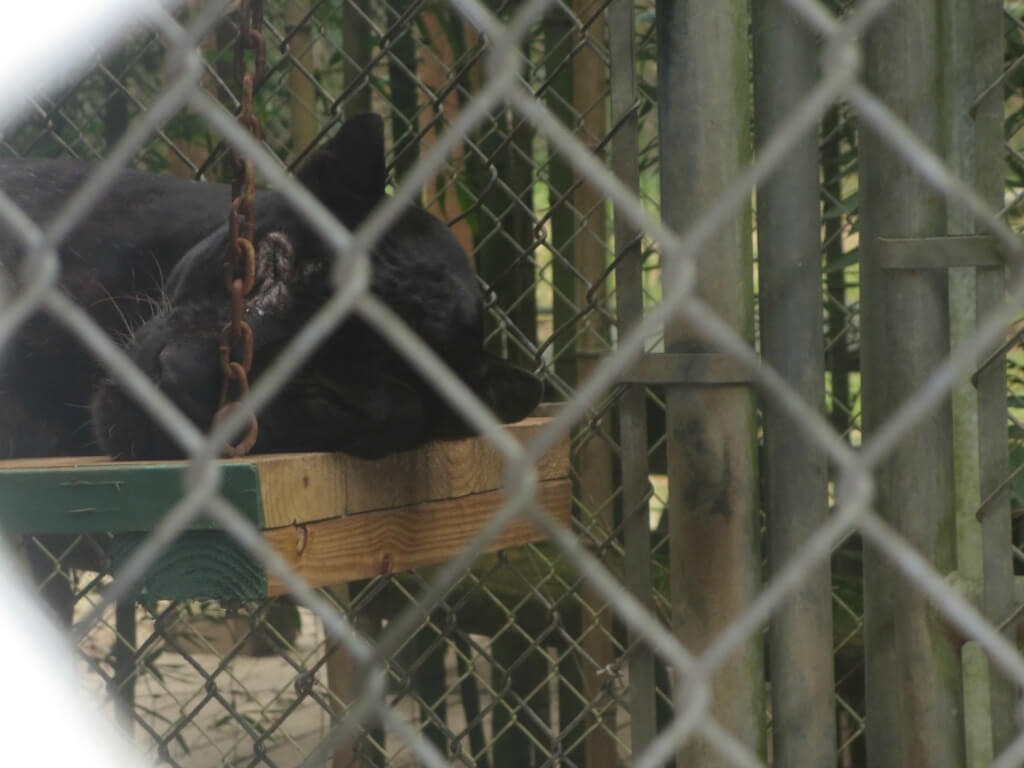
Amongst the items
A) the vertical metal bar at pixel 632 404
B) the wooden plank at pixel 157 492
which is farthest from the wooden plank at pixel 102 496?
the vertical metal bar at pixel 632 404

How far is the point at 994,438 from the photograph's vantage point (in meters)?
1.21

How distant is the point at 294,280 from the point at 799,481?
0.71 m

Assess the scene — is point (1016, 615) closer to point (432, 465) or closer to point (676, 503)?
point (676, 503)

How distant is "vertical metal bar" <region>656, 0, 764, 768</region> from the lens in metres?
1.25

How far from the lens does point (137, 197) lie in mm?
2023

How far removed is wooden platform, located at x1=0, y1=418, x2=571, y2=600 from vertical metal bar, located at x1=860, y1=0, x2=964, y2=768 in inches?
22.4

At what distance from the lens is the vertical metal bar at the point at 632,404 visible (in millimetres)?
1363

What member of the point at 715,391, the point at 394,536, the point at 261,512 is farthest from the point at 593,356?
the point at 261,512

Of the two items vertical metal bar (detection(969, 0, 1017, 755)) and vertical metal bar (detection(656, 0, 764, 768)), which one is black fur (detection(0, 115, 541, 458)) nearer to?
vertical metal bar (detection(656, 0, 764, 768))

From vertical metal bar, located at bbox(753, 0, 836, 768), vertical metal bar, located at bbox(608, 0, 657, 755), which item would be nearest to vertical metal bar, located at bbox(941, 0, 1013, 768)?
vertical metal bar, located at bbox(753, 0, 836, 768)

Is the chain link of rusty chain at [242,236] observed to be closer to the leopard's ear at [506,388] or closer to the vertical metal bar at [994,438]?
the leopard's ear at [506,388]

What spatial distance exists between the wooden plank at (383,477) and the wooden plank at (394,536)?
12 millimetres

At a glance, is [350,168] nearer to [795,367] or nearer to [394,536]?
[394,536]

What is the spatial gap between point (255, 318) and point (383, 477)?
277 mm
